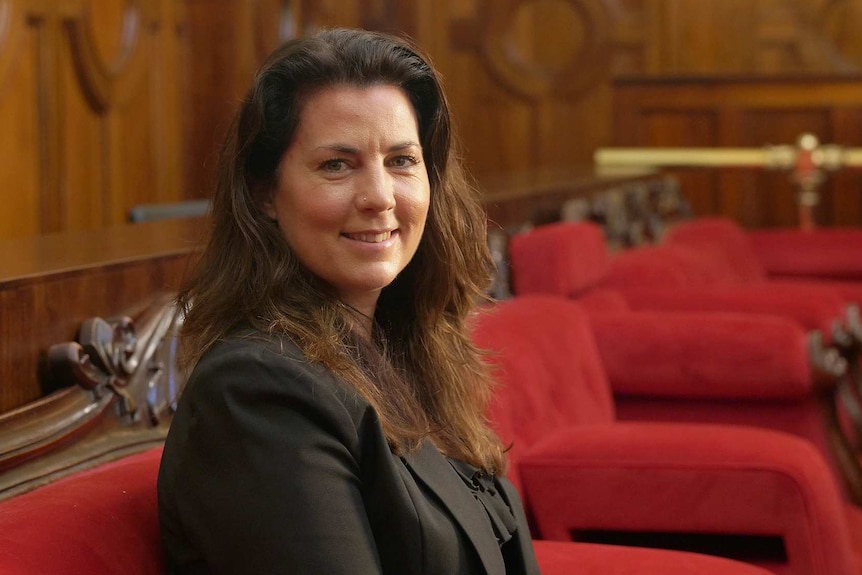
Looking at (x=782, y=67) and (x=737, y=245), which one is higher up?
(x=782, y=67)

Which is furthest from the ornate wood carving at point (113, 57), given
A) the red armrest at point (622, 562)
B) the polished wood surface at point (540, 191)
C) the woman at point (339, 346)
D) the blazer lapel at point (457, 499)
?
the blazer lapel at point (457, 499)

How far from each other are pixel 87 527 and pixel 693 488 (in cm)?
119

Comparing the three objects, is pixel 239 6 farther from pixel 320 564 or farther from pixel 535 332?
pixel 320 564

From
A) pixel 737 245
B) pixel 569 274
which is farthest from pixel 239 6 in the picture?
pixel 569 274

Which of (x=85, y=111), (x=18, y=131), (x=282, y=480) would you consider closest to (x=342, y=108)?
(x=282, y=480)

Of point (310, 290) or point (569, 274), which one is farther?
point (569, 274)

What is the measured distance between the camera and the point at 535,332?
92.0 inches

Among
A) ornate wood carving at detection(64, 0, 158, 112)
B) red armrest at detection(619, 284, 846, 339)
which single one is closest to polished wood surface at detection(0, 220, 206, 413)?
red armrest at detection(619, 284, 846, 339)

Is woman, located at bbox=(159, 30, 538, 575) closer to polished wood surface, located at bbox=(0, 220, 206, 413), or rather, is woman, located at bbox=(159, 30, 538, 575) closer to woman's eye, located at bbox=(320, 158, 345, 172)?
woman's eye, located at bbox=(320, 158, 345, 172)

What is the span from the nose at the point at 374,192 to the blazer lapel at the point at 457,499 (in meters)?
0.23

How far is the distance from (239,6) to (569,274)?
357 cm

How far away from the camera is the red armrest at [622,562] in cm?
166

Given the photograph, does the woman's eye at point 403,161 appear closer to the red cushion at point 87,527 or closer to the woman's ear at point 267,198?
the woman's ear at point 267,198

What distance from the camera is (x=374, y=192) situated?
1.22 meters
